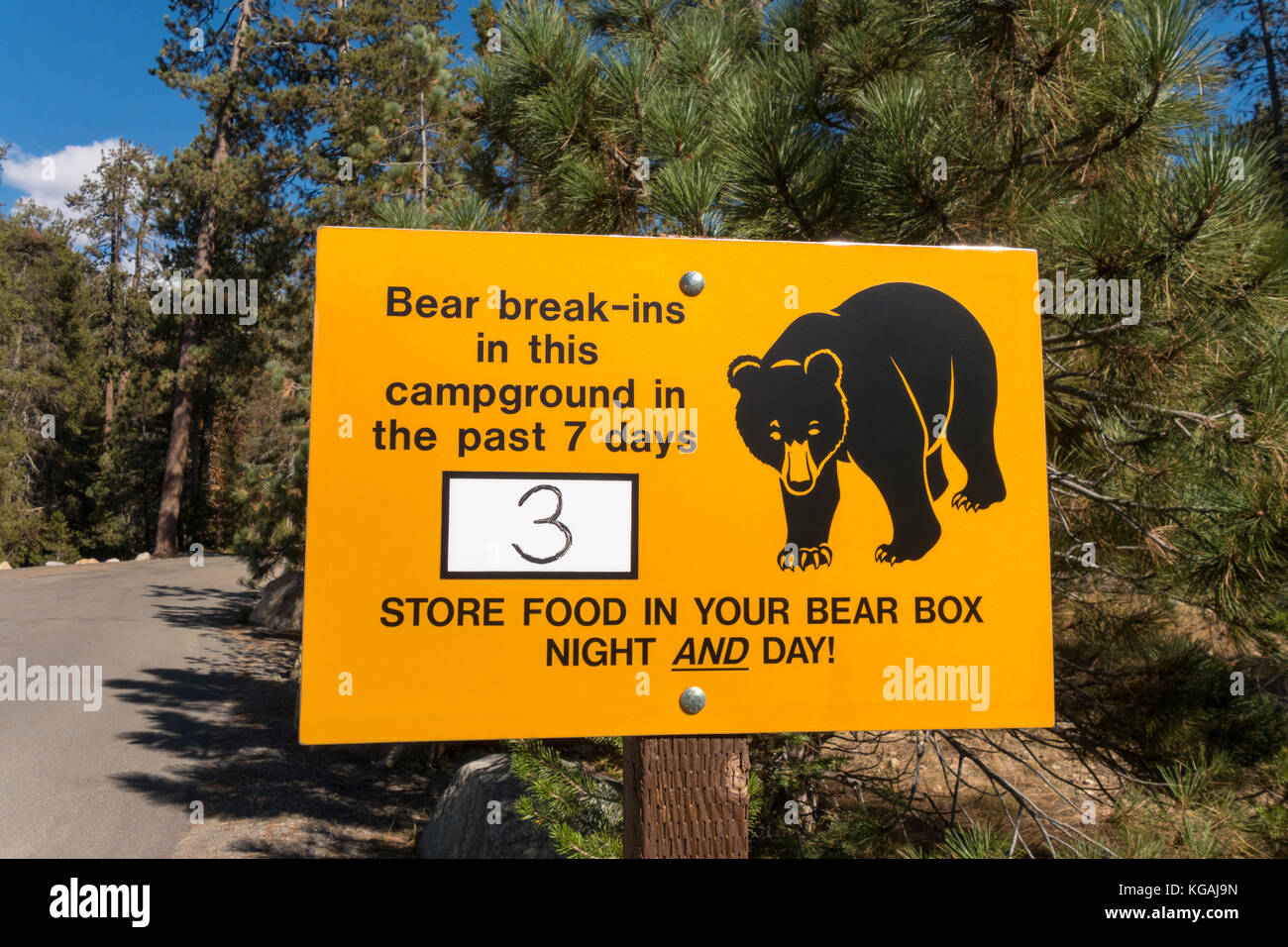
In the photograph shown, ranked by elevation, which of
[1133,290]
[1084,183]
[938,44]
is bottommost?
[1133,290]

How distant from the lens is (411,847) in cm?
614

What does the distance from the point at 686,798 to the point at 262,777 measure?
283 inches

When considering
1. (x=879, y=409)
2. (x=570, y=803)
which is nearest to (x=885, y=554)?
(x=879, y=409)

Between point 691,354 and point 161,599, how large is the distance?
1788 cm

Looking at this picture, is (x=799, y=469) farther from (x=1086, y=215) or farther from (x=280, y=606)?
(x=280, y=606)

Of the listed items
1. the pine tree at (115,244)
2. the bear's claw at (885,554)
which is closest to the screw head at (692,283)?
the bear's claw at (885,554)

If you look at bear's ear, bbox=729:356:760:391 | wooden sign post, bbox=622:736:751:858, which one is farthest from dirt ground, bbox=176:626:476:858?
bear's ear, bbox=729:356:760:391

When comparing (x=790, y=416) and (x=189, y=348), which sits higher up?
(x=189, y=348)

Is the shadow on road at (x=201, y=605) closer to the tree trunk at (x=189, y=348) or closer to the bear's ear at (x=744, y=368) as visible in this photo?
the tree trunk at (x=189, y=348)

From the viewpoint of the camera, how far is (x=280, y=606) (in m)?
14.9

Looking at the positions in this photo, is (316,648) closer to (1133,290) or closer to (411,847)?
→ (1133,290)

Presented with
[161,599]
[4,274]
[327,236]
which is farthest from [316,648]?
[4,274]

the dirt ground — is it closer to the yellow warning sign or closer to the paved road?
the paved road

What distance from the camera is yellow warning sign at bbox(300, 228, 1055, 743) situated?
61.0 inches
